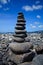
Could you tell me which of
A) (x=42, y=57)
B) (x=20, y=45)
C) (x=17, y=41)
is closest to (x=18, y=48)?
(x=20, y=45)

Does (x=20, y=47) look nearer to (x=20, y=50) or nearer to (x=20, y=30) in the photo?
(x=20, y=50)

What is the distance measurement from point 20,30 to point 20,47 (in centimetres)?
107

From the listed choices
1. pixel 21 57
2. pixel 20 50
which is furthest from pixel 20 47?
pixel 21 57

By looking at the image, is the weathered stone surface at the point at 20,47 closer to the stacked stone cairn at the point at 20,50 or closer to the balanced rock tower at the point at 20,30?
the stacked stone cairn at the point at 20,50

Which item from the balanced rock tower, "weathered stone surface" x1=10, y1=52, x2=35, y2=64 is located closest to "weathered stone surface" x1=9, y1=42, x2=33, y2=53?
"weathered stone surface" x1=10, y1=52, x2=35, y2=64

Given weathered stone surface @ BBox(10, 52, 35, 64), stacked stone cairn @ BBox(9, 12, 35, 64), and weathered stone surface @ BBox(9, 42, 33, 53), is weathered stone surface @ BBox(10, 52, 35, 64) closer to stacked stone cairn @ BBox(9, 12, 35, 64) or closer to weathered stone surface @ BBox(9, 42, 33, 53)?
stacked stone cairn @ BBox(9, 12, 35, 64)

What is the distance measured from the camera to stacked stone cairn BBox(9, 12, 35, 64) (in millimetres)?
7386

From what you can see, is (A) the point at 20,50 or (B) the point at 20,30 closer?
(A) the point at 20,50

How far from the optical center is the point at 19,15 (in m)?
7.79

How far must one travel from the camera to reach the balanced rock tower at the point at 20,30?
25.6ft

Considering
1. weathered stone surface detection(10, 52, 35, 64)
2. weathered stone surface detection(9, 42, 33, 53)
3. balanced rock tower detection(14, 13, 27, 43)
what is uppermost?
balanced rock tower detection(14, 13, 27, 43)

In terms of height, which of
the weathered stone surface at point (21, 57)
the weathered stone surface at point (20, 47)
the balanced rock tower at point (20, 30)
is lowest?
the weathered stone surface at point (21, 57)

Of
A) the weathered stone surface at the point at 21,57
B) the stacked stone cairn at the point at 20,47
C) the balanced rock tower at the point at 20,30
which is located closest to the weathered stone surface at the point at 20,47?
the stacked stone cairn at the point at 20,47

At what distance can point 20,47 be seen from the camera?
290 inches
